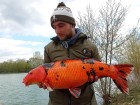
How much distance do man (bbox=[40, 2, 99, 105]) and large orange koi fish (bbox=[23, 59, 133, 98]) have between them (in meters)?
0.25

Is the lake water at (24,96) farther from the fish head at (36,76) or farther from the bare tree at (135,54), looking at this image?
the fish head at (36,76)

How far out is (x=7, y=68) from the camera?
7512 centimetres

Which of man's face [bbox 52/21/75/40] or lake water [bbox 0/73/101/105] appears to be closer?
man's face [bbox 52/21/75/40]

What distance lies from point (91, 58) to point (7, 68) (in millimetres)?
72979

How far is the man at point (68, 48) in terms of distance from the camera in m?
3.60

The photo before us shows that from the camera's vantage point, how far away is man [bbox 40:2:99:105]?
360 centimetres

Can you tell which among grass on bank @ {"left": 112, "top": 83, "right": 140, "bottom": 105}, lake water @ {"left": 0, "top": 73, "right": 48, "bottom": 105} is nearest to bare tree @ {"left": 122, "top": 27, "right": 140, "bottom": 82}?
grass on bank @ {"left": 112, "top": 83, "right": 140, "bottom": 105}

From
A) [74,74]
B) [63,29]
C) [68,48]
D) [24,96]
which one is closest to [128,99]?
[24,96]

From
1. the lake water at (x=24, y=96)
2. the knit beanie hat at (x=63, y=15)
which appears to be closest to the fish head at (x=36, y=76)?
the knit beanie hat at (x=63, y=15)

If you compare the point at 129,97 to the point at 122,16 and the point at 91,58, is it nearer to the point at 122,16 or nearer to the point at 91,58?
the point at 122,16

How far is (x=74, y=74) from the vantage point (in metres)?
3.32

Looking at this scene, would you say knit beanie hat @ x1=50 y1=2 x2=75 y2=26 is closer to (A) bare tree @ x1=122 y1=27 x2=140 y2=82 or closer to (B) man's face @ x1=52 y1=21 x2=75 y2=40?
(B) man's face @ x1=52 y1=21 x2=75 y2=40

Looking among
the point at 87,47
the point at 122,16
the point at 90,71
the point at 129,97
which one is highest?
the point at 122,16

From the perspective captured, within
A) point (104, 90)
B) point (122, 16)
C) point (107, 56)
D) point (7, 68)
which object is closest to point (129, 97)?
point (104, 90)
